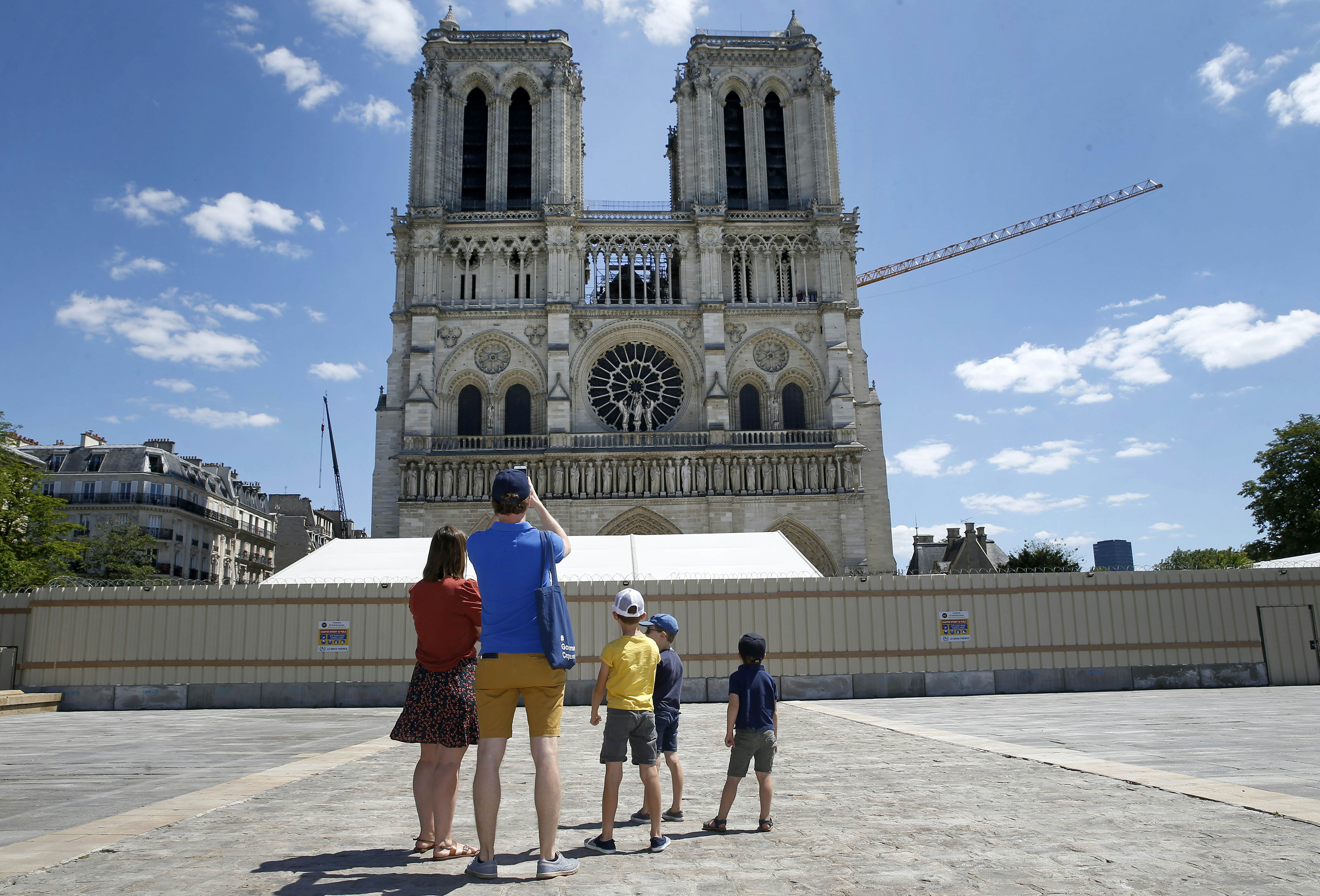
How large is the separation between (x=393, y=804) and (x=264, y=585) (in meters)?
11.4

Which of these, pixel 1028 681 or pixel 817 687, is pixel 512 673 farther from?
pixel 1028 681

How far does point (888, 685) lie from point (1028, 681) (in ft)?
8.48

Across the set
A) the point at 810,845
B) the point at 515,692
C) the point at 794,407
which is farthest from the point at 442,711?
the point at 794,407

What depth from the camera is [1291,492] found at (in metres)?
36.3

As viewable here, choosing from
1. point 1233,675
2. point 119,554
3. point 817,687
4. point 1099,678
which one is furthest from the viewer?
point 119,554

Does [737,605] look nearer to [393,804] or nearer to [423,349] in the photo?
[393,804]

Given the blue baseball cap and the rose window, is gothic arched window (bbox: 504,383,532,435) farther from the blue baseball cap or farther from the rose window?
the blue baseball cap

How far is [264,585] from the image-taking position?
53.3 ft

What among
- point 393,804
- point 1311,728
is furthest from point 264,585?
point 1311,728

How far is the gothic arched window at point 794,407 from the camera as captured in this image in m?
39.4

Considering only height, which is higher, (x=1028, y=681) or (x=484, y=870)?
(x=484, y=870)

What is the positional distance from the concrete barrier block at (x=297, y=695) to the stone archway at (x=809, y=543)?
2245 centimetres

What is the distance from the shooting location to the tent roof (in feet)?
63.2

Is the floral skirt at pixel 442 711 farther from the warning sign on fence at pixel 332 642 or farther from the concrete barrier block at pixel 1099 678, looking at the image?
the concrete barrier block at pixel 1099 678
